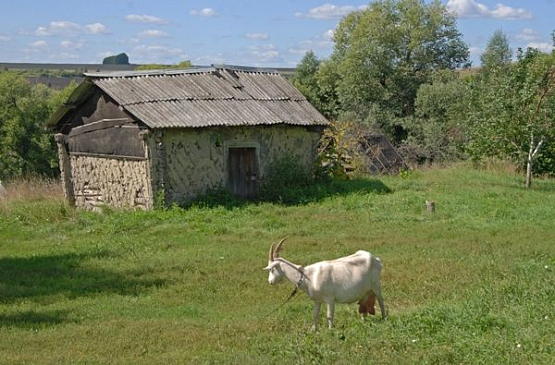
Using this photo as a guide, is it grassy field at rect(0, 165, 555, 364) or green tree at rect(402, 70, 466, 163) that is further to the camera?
green tree at rect(402, 70, 466, 163)

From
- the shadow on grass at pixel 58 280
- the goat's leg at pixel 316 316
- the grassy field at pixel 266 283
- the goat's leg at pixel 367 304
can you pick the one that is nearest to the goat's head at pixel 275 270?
the goat's leg at pixel 316 316

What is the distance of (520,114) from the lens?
22.4 m

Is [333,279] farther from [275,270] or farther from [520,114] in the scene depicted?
[520,114]

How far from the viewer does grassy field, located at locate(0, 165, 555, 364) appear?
7695 mm

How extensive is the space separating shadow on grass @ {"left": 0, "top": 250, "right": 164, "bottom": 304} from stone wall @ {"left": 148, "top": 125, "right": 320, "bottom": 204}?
15.8 feet

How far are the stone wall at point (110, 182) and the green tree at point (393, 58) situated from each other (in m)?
21.3

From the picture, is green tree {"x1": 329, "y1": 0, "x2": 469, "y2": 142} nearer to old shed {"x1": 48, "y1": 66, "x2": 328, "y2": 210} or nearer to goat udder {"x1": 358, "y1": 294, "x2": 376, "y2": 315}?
old shed {"x1": 48, "y1": 66, "x2": 328, "y2": 210}

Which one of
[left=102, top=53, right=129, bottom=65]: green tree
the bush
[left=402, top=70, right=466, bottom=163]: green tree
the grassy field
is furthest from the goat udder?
[left=102, top=53, right=129, bottom=65]: green tree

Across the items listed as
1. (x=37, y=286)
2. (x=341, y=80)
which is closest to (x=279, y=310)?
(x=37, y=286)

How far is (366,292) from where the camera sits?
28.4ft

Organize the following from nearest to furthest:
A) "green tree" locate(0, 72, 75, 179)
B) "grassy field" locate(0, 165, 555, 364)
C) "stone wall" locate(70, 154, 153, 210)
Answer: "grassy field" locate(0, 165, 555, 364) < "stone wall" locate(70, 154, 153, 210) < "green tree" locate(0, 72, 75, 179)

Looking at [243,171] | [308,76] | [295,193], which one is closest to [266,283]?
[295,193]

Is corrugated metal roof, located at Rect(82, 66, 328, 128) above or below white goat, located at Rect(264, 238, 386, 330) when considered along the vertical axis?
above

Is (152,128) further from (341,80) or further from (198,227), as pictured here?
(341,80)
